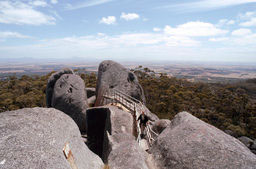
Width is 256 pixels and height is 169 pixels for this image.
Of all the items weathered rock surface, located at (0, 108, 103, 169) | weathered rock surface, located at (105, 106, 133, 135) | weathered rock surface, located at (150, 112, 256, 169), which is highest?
weathered rock surface, located at (0, 108, 103, 169)

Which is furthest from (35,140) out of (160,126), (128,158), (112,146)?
(160,126)

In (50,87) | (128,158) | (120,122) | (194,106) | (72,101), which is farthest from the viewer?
(194,106)

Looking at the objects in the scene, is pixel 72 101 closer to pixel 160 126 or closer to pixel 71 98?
pixel 71 98

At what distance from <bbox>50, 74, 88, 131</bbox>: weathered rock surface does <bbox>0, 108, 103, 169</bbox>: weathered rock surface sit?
8223 millimetres

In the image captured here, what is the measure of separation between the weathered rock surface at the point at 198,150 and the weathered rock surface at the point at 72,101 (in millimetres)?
8190

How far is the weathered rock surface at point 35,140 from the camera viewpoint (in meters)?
2.78

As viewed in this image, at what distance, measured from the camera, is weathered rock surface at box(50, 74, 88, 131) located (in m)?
12.6

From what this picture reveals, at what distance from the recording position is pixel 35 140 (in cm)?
327

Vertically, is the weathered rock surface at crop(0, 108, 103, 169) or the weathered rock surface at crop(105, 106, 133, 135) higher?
the weathered rock surface at crop(0, 108, 103, 169)

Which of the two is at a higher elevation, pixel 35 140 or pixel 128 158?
pixel 35 140

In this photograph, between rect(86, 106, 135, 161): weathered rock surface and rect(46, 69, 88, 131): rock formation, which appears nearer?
rect(86, 106, 135, 161): weathered rock surface

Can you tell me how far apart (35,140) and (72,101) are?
9.71 meters

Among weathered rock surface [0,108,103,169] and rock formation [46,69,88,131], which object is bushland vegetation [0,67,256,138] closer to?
rock formation [46,69,88,131]

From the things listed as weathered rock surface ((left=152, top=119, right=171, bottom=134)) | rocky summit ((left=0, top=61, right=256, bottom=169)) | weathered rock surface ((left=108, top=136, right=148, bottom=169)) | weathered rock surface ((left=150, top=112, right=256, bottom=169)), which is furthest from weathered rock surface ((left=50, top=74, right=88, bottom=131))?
weathered rock surface ((left=150, top=112, right=256, bottom=169))
